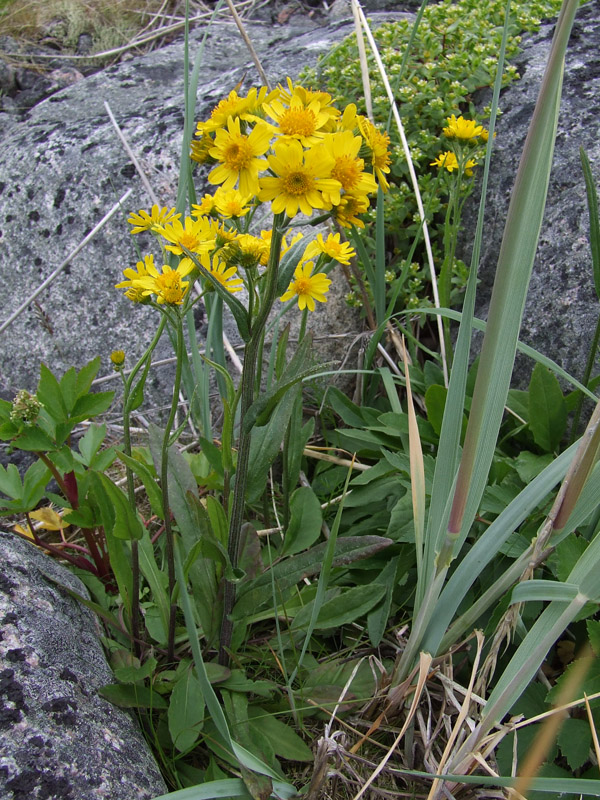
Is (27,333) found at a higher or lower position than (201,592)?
higher

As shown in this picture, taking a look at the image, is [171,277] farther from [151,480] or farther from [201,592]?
[201,592]

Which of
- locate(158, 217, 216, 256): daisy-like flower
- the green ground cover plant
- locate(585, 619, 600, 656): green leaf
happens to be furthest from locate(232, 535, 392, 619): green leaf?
locate(158, 217, 216, 256): daisy-like flower

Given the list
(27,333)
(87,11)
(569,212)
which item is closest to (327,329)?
(569,212)

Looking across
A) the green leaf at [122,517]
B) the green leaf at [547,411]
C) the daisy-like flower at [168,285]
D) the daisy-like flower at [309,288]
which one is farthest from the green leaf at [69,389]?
the green leaf at [547,411]

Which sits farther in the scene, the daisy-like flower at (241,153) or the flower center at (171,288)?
the flower center at (171,288)

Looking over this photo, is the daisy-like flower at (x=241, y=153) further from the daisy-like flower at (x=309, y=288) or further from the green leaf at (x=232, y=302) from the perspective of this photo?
the daisy-like flower at (x=309, y=288)

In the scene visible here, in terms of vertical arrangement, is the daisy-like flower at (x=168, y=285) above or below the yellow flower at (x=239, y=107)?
below
